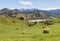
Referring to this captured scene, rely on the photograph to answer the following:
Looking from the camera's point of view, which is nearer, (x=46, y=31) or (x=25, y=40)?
(x=25, y=40)

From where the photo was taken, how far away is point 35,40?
30188 millimetres

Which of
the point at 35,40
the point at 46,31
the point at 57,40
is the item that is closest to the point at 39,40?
the point at 35,40

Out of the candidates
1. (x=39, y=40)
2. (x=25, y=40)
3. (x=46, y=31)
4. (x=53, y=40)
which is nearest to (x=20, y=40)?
(x=25, y=40)

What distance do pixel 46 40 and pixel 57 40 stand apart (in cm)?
190

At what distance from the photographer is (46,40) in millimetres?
29703

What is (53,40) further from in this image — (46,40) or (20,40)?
(20,40)

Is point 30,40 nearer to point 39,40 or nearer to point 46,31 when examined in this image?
point 39,40

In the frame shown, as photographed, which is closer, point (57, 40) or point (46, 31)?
point (57, 40)

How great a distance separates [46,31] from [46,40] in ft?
33.0

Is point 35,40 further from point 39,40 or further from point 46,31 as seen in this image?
point 46,31

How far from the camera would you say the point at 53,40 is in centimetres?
2997

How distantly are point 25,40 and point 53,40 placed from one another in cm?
489

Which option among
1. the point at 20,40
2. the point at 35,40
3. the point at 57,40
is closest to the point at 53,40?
the point at 57,40

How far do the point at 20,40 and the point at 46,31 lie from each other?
10.7m
